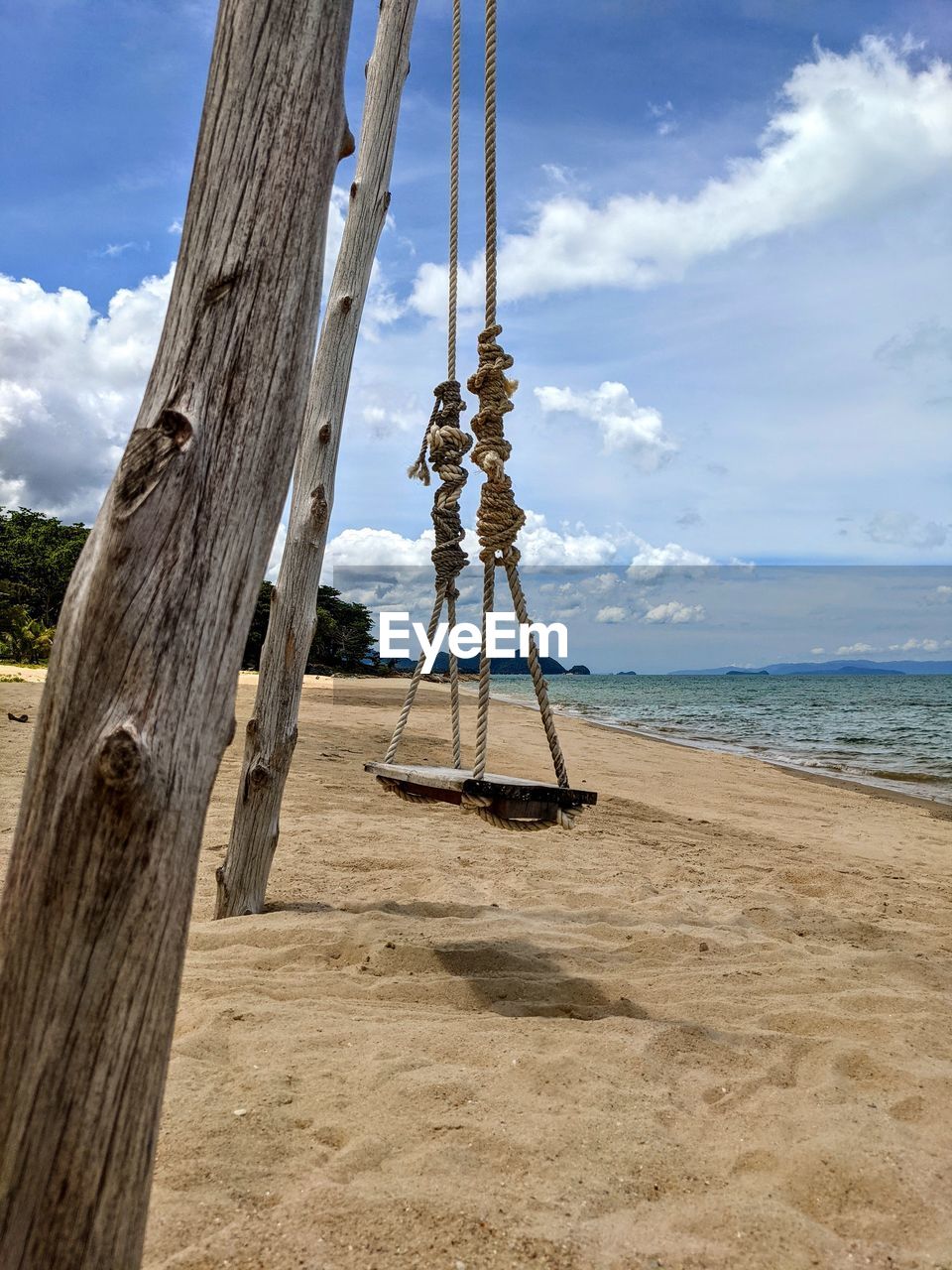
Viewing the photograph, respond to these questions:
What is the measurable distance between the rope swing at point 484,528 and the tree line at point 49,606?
15.7 m

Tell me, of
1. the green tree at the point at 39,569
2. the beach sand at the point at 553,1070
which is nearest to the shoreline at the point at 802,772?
the beach sand at the point at 553,1070

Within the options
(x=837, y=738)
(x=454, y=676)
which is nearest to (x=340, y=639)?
(x=837, y=738)

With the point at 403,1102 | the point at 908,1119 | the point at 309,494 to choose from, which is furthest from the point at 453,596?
the point at 908,1119

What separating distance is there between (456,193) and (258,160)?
111 inches

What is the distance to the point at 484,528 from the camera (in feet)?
12.0

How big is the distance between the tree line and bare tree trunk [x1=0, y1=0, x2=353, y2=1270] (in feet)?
59.4

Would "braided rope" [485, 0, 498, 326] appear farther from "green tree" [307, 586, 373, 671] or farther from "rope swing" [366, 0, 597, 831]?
"green tree" [307, 586, 373, 671]

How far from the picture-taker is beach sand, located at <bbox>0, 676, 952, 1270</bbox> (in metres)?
1.75

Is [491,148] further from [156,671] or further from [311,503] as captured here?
[156,671]

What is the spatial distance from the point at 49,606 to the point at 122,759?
94.6 feet

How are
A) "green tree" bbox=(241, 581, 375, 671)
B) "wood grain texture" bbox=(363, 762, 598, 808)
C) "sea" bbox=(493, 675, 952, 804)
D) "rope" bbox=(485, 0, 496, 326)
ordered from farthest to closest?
"green tree" bbox=(241, 581, 375, 671) → "sea" bbox=(493, 675, 952, 804) → "rope" bbox=(485, 0, 496, 326) → "wood grain texture" bbox=(363, 762, 598, 808)

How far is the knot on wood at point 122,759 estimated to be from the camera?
4.26ft

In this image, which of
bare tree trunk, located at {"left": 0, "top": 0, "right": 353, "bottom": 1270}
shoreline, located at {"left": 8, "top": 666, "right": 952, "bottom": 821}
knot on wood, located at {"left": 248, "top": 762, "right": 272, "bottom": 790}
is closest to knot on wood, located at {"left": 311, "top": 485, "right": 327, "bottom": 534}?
knot on wood, located at {"left": 248, "top": 762, "right": 272, "bottom": 790}

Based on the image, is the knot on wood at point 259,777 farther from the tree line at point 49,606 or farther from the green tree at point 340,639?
the green tree at point 340,639
